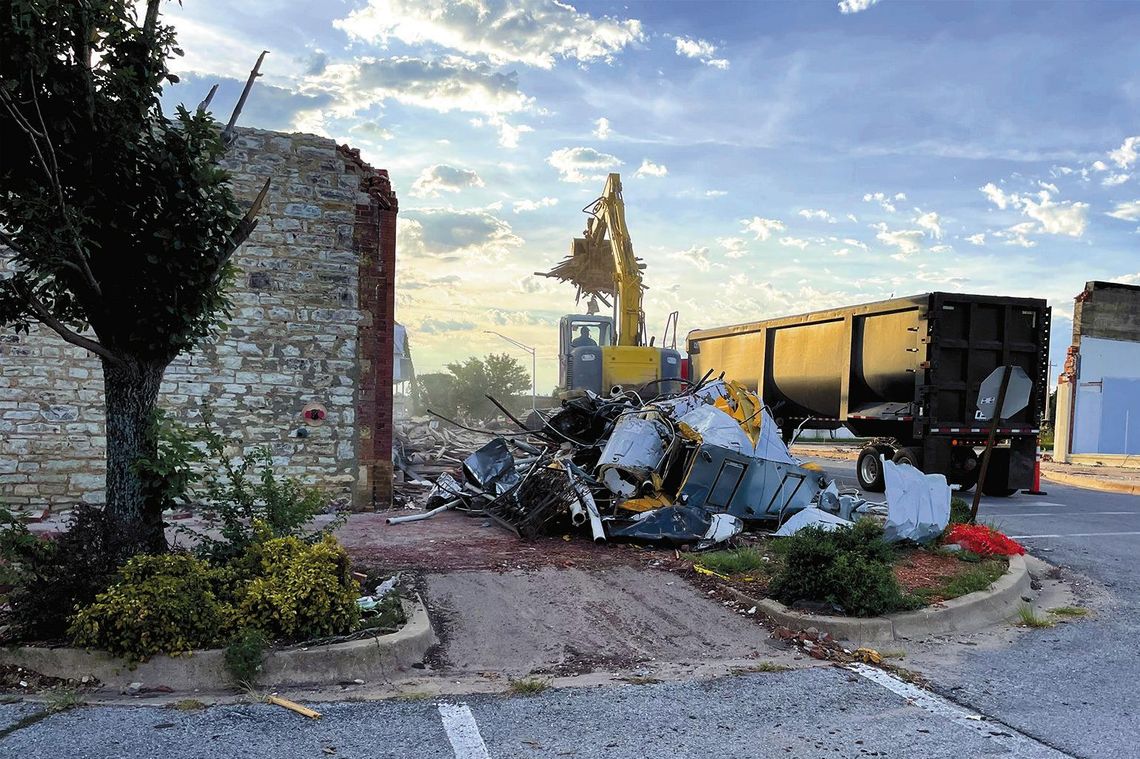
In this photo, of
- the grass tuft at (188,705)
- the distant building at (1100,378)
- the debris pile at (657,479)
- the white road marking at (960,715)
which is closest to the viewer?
the white road marking at (960,715)

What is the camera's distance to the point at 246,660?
4.73 metres

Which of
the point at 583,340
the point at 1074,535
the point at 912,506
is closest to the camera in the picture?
the point at 912,506

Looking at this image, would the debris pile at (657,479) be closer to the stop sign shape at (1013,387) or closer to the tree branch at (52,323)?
the stop sign shape at (1013,387)

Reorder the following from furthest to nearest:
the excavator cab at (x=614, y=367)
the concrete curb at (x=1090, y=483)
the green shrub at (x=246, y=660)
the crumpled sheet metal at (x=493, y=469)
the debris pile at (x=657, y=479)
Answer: the excavator cab at (x=614, y=367)
the concrete curb at (x=1090, y=483)
the crumpled sheet metal at (x=493, y=469)
the debris pile at (x=657, y=479)
the green shrub at (x=246, y=660)

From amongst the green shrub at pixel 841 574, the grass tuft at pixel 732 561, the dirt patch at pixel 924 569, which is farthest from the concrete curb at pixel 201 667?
the dirt patch at pixel 924 569

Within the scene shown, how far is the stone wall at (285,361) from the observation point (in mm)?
9656

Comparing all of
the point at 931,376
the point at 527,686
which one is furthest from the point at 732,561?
the point at 931,376

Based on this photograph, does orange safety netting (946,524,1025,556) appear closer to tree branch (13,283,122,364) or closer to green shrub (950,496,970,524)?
green shrub (950,496,970,524)

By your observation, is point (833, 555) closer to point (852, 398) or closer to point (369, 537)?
point (369, 537)

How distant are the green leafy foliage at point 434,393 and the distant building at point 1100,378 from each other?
21.5 metres

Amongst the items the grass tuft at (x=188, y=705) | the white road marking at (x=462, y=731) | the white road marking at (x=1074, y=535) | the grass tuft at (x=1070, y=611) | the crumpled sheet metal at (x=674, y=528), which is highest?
the crumpled sheet metal at (x=674, y=528)

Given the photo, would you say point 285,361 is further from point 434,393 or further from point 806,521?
point 434,393

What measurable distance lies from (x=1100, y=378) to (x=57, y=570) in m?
28.2

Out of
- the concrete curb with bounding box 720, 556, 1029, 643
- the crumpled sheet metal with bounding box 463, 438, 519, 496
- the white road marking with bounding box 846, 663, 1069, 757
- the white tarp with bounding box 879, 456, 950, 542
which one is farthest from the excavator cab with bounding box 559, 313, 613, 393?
the white road marking with bounding box 846, 663, 1069, 757
